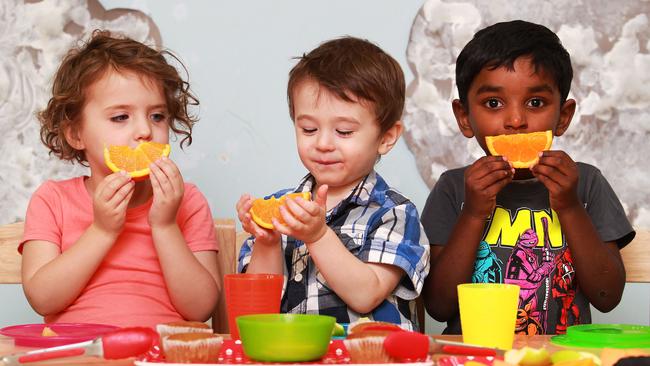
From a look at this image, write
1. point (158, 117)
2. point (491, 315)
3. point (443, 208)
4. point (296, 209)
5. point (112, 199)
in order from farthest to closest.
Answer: point (443, 208), point (158, 117), point (112, 199), point (296, 209), point (491, 315)

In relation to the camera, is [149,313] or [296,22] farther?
[296,22]

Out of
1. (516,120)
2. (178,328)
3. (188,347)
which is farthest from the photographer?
(516,120)

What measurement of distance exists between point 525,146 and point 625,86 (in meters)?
1.23

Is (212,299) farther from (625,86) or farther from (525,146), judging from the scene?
(625,86)

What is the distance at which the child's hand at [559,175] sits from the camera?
2.13 metres

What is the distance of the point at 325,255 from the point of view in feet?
Result: 6.21

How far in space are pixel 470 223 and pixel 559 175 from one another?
0.25 meters

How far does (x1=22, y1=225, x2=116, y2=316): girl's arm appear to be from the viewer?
6.92 ft

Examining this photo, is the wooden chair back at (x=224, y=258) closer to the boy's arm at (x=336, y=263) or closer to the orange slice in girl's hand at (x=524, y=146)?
the boy's arm at (x=336, y=263)

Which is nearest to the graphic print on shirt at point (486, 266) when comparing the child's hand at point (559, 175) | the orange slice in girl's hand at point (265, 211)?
the child's hand at point (559, 175)

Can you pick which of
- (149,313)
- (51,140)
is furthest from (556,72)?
(51,140)

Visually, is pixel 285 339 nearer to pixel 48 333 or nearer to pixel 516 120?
pixel 48 333

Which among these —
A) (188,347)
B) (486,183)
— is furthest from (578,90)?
(188,347)

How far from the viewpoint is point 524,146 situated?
2176mm
